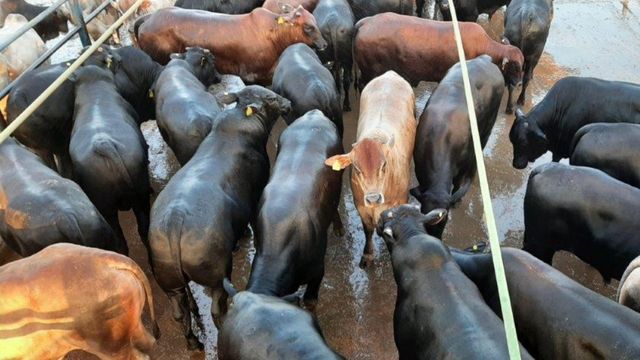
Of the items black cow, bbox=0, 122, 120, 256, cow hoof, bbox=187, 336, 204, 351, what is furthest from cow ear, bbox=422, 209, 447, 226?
black cow, bbox=0, 122, 120, 256

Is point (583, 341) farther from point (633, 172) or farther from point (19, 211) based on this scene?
point (19, 211)

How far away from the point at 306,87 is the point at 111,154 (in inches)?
93.4

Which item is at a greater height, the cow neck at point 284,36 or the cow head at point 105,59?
the cow head at point 105,59

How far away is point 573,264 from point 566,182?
1166 millimetres

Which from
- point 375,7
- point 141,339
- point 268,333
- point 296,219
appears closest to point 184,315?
point 141,339

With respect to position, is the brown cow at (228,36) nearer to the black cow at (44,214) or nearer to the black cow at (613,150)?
the black cow at (44,214)

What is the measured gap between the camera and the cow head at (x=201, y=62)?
23.8 feet

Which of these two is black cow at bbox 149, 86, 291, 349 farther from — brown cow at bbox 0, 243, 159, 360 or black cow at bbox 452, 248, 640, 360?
black cow at bbox 452, 248, 640, 360

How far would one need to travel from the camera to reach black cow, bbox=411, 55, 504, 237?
5.45 m

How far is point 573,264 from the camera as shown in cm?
535

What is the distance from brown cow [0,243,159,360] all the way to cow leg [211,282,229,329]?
731mm

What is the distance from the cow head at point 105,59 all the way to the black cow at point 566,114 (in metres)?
4.94

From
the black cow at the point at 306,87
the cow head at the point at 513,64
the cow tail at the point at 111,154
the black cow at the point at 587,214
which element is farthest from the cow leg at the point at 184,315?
the cow head at the point at 513,64

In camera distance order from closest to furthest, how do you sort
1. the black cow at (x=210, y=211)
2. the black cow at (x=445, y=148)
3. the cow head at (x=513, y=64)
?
the black cow at (x=210, y=211)
the black cow at (x=445, y=148)
the cow head at (x=513, y=64)
